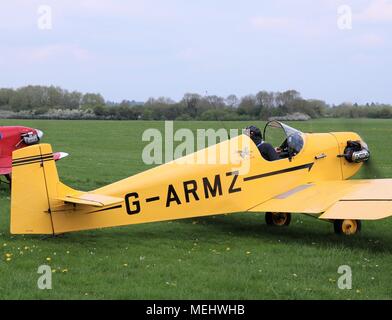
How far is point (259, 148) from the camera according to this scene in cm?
920

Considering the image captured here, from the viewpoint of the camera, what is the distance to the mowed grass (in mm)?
5762

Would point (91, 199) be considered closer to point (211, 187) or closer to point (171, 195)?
point (171, 195)

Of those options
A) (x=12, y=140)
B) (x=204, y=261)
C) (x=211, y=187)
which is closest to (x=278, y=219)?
(x=211, y=187)

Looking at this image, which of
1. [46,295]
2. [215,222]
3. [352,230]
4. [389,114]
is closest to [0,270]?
[46,295]

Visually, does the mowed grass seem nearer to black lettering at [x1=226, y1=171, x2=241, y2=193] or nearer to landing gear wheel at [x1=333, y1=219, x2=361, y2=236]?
landing gear wheel at [x1=333, y1=219, x2=361, y2=236]

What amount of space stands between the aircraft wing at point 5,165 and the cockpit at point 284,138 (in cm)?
641

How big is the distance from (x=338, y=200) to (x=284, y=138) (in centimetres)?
206

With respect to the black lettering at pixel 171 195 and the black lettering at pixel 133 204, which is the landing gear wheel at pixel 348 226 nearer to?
the black lettering at pixel 171 195

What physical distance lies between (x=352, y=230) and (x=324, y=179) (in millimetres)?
1404

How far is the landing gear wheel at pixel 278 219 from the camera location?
980 cm

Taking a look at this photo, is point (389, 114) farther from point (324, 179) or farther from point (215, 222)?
point (215, 222)

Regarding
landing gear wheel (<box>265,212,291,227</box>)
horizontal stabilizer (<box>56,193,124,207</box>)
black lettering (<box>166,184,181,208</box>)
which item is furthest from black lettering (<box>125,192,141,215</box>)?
landing gear wheel (<box>265,212,291,227</box>)

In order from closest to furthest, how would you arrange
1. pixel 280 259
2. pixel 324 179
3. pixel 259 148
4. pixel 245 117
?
pixel 280 259 → pixel 259 148 → pixel 324 179 → pixel 245 117

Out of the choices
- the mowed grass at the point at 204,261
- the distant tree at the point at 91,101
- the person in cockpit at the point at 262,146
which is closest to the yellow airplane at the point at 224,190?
the person in cockpit at the point at 262,146
